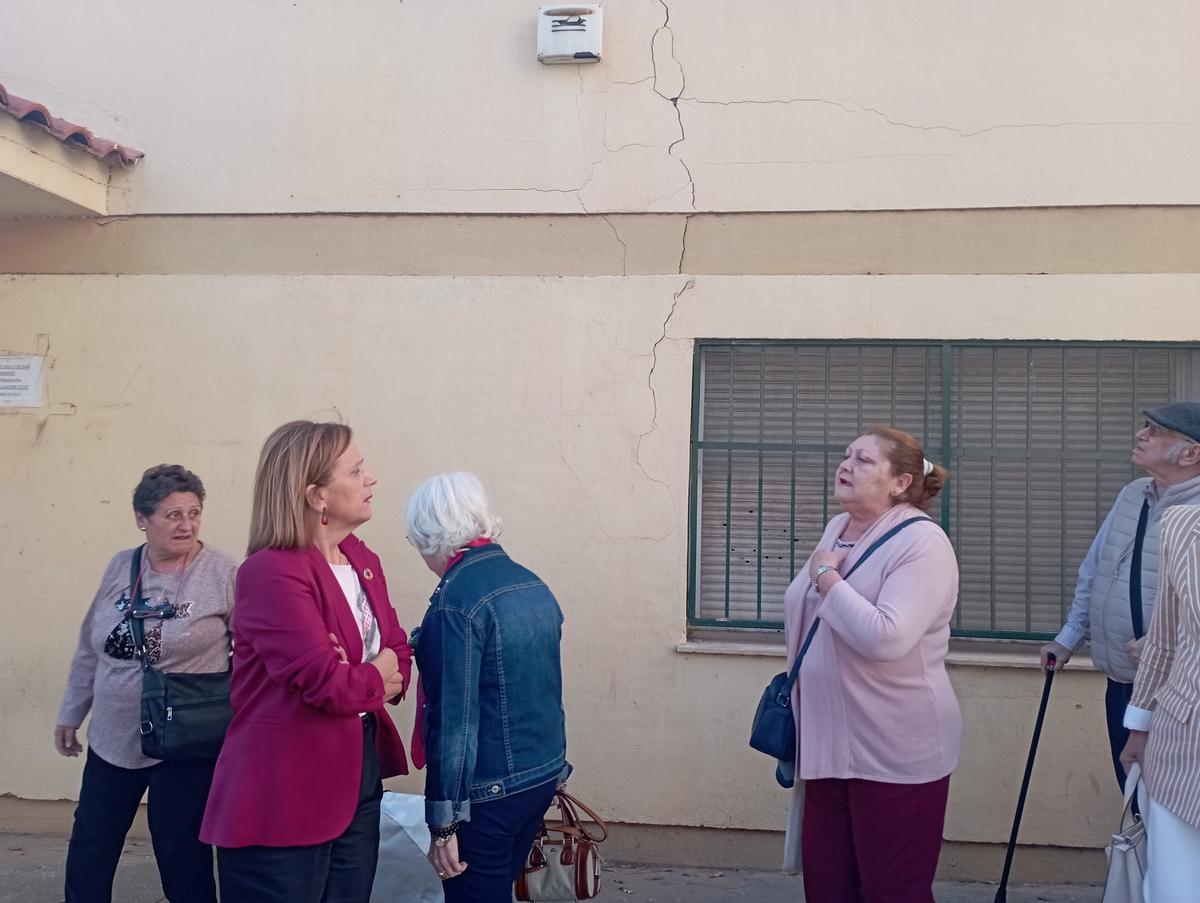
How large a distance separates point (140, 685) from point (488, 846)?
1.36 m

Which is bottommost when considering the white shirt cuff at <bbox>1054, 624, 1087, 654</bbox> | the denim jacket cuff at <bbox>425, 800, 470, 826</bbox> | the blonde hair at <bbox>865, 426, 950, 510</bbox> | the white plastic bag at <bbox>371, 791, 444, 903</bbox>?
the white plastic bag at <bbox>371, 791, 444, 903</bbox>

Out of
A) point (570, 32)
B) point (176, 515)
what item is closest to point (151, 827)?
point (176, 515)

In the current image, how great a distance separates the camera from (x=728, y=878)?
461 cm

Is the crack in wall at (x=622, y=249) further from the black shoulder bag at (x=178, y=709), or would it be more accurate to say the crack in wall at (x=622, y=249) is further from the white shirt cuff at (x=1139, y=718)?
the white shirt cuff at (x=1139, y=718)

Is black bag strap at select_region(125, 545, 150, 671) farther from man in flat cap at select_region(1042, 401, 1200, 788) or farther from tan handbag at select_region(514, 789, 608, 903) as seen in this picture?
man in flat cap at select_region(1042, 401, 1200, 788)

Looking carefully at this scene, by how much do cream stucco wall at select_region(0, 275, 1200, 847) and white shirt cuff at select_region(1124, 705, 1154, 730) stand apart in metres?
1.65

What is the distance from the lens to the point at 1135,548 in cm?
355

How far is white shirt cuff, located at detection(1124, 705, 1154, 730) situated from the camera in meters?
2.85

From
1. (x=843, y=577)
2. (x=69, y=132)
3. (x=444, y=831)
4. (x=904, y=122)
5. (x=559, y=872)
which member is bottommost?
(x=559, y=872)

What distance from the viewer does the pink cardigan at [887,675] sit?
9.94ft

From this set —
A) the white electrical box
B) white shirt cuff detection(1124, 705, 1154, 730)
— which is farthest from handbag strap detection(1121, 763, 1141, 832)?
the white electrical box

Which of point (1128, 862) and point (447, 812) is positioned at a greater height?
point (447, 812)

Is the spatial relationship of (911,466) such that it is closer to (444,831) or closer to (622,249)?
(444,831)

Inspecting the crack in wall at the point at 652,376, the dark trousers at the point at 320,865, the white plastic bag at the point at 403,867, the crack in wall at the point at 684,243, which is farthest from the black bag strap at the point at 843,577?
the crack in wall at the point at 684,243
